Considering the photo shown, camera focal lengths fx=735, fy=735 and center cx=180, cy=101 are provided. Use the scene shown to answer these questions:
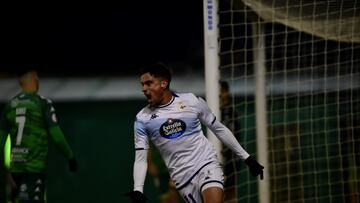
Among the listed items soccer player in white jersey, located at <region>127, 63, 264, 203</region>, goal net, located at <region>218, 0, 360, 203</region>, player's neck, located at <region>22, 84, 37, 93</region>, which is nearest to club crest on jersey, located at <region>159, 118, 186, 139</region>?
soccer player in white jersey, located at <region>127, 63, 264, 203</region>

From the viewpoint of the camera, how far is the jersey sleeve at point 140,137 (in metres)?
5.45

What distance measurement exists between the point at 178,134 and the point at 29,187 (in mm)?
1665

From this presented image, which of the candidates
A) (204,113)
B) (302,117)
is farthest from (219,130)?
(302,117)

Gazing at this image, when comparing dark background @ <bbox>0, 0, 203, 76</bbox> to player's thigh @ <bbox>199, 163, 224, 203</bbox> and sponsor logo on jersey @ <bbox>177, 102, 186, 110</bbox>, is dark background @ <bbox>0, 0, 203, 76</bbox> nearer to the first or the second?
sponsor logo on jersey @ <bbox>177, 102, 186, 110</bbox>

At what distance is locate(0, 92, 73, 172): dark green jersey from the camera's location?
6375 millimetres

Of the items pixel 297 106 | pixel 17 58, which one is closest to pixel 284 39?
pixel 297 106

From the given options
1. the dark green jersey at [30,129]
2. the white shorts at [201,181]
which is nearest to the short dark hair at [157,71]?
the white shorts at [201,181]

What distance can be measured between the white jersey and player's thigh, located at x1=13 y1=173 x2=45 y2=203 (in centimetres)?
139

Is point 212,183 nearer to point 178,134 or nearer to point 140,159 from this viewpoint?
point 178,134

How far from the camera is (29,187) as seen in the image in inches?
253

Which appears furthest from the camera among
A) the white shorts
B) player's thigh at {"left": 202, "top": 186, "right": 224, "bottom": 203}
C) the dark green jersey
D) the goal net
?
the goal net

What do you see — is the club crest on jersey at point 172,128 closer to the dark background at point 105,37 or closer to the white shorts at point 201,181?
the white shorts at point 201,181

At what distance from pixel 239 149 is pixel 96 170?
3.77 metres

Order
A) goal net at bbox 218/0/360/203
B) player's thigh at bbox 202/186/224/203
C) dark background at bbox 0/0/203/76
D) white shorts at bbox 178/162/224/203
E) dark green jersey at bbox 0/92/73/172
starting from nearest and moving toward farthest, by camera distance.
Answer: player's thigh at bbox 202/186/224/203, white shorts at bbox 178/162/224/203, dark green jersey at bbox 0/92/73/172, goal net at bbox 218/0/360/203, dark background at bbox 0/0/203/76
